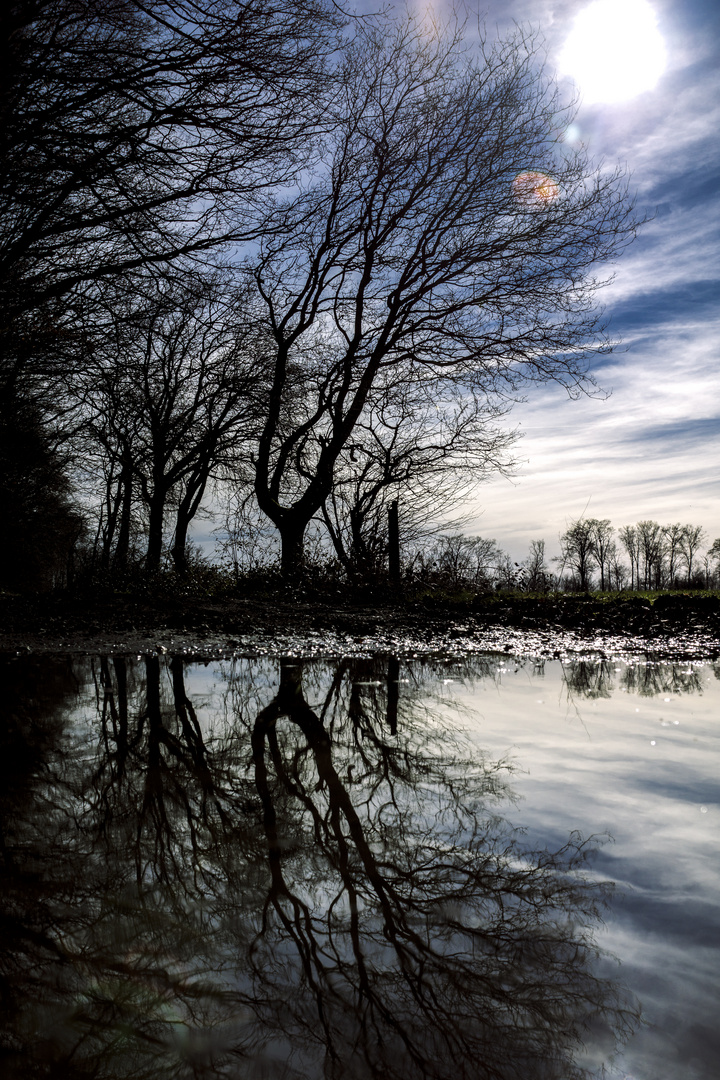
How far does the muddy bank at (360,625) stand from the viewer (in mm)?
6887

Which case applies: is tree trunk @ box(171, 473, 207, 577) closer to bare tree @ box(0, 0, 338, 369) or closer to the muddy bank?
the muddy bank

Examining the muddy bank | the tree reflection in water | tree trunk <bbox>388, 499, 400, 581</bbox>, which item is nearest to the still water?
the tree reflection in water

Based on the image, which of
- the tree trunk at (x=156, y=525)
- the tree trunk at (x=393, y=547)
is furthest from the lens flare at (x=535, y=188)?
the tree trunk at (x=156, y=525)

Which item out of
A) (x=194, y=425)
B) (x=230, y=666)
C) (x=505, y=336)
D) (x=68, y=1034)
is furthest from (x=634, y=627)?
(x=194, y=425)

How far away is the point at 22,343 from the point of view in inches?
295

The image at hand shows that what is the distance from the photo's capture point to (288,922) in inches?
66.9

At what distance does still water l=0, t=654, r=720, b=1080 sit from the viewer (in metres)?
1.31

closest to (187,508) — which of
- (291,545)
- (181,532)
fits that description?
(181,532)

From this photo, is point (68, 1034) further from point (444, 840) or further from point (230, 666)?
point (230, 666)

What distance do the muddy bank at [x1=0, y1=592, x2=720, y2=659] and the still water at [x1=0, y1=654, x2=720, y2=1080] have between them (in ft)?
10.9

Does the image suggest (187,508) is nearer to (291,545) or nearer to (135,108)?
(291,545)

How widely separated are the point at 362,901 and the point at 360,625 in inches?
256

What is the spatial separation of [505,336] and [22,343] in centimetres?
843

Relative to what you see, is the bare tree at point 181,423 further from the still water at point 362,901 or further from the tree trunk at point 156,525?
the still water at point 362,901
